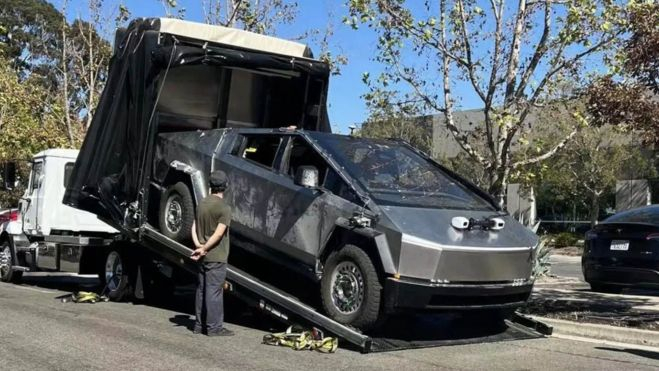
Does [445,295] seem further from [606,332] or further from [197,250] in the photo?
[197,250]

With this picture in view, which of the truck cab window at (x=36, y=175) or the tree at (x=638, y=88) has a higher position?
the tree at (x=638, y=88)

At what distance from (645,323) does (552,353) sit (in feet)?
6.72

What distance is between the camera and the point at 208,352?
6812 millimetres

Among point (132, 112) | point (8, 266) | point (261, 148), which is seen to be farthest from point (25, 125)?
point (261, 148)

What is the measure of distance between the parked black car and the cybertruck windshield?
3450 mm

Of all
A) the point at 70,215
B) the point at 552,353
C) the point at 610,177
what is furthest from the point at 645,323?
the point at 610,177

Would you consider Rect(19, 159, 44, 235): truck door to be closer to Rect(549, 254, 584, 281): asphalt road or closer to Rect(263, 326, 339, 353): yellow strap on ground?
Rect(263, 326, 339, 353): yellow strap on ground

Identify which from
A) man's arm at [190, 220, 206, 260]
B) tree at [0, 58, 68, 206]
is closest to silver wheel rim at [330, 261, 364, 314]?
man's arm at [190, 220, 206, 260]

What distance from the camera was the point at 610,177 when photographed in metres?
33.3

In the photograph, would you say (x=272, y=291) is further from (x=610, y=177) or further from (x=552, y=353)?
(x=610, y=177)

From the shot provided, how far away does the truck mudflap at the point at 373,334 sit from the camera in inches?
275

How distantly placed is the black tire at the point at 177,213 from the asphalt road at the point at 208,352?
1029 mm

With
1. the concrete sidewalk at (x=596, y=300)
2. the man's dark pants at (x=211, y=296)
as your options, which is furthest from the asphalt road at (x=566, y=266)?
the man's dark pants at (x=211, y=296)

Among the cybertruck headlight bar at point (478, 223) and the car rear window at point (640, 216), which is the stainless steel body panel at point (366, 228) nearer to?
the cybertruck headlight bar at point (478, 223)
